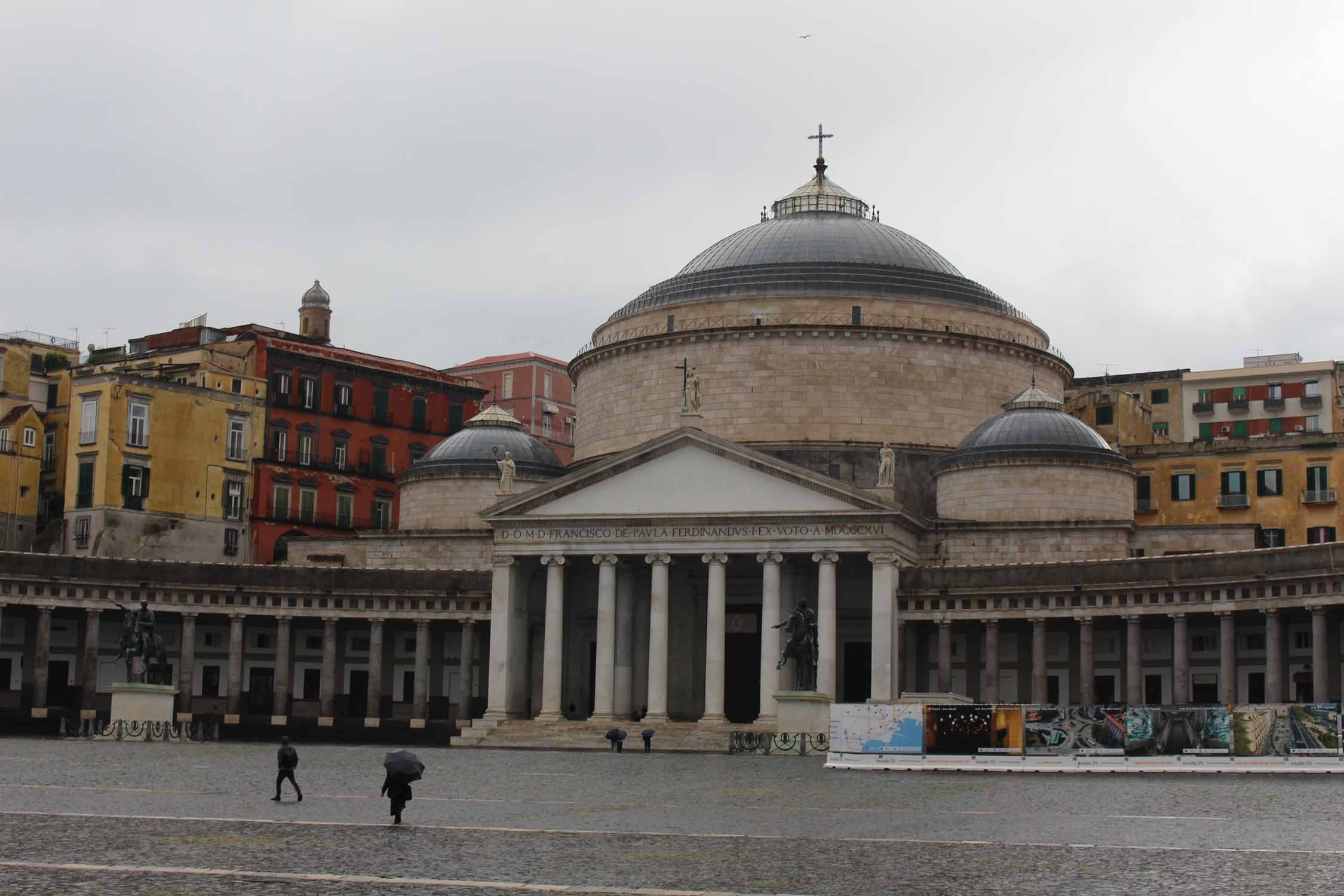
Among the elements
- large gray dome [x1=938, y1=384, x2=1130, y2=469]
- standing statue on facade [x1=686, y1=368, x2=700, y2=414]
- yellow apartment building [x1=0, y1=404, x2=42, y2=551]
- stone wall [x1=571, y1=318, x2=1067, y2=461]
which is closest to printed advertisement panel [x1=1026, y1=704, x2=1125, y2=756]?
standing statue on facade [x1=686, y1=368, x2=700, y2=414]

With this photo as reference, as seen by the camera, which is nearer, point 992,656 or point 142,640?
point 142,640

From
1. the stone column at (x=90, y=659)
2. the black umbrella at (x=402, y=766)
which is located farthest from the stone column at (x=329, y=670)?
the black umbrella at (x=402, y=766)

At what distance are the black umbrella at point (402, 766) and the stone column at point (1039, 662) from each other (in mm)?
45169

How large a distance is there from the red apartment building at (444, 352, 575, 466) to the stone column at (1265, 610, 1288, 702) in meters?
70.1

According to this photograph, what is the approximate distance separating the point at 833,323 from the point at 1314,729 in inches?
1554

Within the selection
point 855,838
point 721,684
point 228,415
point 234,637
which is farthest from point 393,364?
point 855,838

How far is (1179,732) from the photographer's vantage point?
46.8m

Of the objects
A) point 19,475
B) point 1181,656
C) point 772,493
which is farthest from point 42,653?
point 1181,656

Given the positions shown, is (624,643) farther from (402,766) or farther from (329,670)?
(402,766)

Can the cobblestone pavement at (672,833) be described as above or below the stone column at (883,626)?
below

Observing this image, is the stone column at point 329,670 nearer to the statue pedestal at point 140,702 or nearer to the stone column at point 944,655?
the statue pedestal at point 140,702

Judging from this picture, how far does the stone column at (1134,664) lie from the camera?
68125mm

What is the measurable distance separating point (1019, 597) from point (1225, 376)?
42739 mm

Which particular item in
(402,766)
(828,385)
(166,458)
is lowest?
(402,766)
